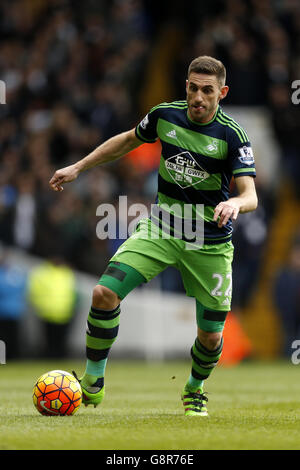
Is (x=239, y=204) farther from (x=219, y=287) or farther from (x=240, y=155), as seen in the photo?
(x=219, y=287)

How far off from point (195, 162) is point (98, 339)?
5.02ft

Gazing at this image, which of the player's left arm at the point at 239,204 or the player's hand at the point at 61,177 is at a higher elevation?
the player's hand at the point at 61,177

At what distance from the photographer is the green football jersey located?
7.32 meters

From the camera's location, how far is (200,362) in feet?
25.2

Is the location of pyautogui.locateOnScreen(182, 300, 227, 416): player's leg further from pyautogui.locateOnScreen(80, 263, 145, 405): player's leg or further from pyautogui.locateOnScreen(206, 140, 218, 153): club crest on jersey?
pyautogui.locateOnScreen(206, 140, 218, 153): club crest on jersey

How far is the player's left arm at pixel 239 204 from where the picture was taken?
6.35m

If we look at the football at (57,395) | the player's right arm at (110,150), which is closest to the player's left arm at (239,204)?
the player's right arm at (110,150)

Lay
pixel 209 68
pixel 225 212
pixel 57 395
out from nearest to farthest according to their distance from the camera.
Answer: pixel 225 212 → pixel 57 395 → pixel 209 68

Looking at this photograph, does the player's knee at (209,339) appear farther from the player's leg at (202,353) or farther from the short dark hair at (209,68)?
the short dark hair at (209,68)

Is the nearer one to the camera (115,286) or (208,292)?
(115,286)

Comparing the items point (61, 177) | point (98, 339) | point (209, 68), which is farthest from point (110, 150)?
point (98, 339)

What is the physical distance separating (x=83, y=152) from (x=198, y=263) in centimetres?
1018

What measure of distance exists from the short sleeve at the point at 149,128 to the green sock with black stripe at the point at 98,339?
1412 mm

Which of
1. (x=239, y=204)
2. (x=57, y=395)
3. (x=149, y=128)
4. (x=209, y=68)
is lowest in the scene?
(x=57, y=395)
